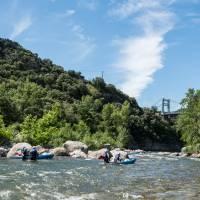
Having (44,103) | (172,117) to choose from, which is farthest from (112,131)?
(172,117)

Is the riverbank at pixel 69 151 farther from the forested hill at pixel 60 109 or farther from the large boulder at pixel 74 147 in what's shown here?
the forested hill at pixel 60 109

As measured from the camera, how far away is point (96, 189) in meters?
22.2

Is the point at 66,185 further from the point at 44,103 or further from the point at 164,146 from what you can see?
the point at 164,146

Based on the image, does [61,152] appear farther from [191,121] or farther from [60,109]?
[60,109]

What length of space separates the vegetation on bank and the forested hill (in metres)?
15.2

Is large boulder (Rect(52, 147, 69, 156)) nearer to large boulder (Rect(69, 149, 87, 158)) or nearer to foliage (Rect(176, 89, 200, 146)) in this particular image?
large boulder (Rect(69, 149, 87, 158))

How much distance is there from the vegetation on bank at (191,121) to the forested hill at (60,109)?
15223 millimetres

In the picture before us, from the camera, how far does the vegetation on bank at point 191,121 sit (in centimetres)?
7606

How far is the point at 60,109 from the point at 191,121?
27684 millimetres

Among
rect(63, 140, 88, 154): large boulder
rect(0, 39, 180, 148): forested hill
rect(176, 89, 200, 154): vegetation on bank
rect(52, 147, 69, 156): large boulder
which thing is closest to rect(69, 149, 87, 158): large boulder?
rect(52, 147, 69, 156): large boulder

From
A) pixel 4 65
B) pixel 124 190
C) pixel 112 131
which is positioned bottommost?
pixel 124 190

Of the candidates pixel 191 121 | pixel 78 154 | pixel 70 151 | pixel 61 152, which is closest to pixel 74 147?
pixel 70 151

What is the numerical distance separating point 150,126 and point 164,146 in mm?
7531

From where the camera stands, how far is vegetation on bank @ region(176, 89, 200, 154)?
250ft
